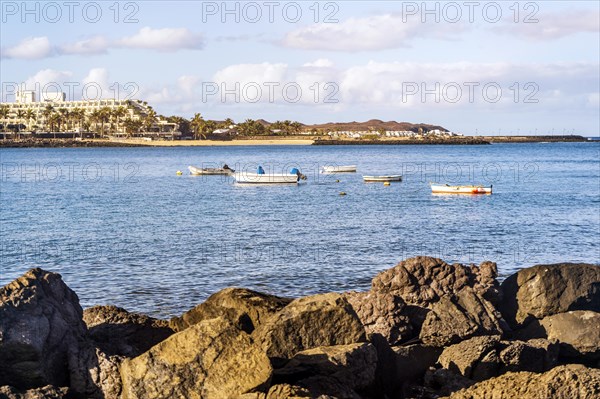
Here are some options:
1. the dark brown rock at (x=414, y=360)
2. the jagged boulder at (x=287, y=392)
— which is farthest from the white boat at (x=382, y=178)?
the jagged boulder at (x=287, y=392)

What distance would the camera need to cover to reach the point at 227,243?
116ft

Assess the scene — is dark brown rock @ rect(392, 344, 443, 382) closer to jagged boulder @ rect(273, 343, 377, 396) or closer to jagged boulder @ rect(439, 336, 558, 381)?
jagged boulder @ rect(439, 336, 558, 381)

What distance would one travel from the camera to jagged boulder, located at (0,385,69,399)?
Result: 945 cm

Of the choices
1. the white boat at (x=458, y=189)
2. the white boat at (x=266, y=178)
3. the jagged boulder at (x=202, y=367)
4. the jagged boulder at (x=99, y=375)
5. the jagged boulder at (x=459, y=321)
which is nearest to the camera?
the jagged boulder at (x=202, y=367)

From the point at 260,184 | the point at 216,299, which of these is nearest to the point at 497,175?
the point at 260,184

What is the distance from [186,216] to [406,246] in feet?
62.1

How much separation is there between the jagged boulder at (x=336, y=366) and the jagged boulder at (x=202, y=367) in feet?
2.50

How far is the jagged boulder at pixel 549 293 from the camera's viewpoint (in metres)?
14.9

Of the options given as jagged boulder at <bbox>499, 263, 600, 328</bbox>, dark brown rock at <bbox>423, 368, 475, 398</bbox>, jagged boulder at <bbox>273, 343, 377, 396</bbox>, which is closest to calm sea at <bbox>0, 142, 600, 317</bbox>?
jagged boulder at <bbox>499, 263, 600, 328</bbox>

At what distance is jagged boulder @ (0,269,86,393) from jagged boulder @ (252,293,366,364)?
8.11 ft

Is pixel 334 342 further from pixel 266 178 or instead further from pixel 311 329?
pixel 266 178

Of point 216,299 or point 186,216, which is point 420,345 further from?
point 186,216

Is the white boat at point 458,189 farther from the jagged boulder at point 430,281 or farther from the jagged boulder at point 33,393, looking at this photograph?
the jagged boulder at point 33,393

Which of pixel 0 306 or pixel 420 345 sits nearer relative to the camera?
pixel 0 306
